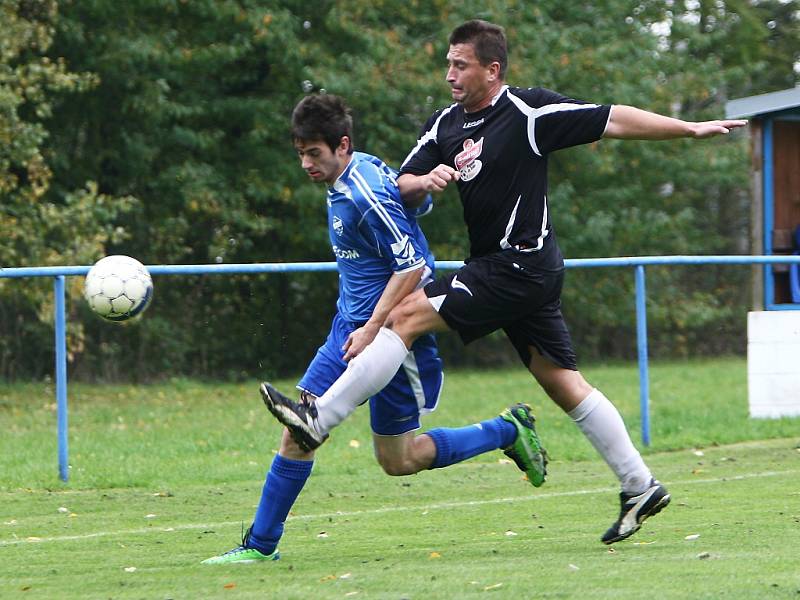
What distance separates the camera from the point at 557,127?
19.4 feet

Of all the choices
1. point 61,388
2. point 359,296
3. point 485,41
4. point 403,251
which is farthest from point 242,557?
point 61,388

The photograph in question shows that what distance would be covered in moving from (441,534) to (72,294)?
365 inches

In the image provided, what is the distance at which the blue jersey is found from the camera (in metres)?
5.66

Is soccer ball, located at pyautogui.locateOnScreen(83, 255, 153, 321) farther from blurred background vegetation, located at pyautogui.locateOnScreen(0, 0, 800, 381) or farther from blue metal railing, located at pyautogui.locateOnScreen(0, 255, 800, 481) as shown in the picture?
blurred background vegetation, located at pyautogui.locateOnScreen(0, 0, 800, 381)

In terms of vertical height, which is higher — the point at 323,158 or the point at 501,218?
the point at 323,158

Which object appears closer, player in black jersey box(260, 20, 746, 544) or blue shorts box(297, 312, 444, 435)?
player in black jersey box(260, 20, 746, 544)

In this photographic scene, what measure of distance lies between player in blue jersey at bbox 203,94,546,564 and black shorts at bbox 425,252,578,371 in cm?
16

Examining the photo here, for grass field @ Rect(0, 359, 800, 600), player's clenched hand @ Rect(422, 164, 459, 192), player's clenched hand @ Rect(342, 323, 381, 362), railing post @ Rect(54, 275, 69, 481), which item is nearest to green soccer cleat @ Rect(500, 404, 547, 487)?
grass field @ Rect(0, 359, 800, 600)

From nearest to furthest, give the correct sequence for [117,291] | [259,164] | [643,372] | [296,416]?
[296,416] → [117,291] → [643,372] → [259,164]

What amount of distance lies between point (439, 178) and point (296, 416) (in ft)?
3.64

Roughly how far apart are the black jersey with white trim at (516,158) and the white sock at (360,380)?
67cm

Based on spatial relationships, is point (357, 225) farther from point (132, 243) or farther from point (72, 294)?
point (132, 243)

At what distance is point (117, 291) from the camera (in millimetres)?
7141

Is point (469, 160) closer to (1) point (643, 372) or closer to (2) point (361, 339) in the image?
(2) point (361, 339)
